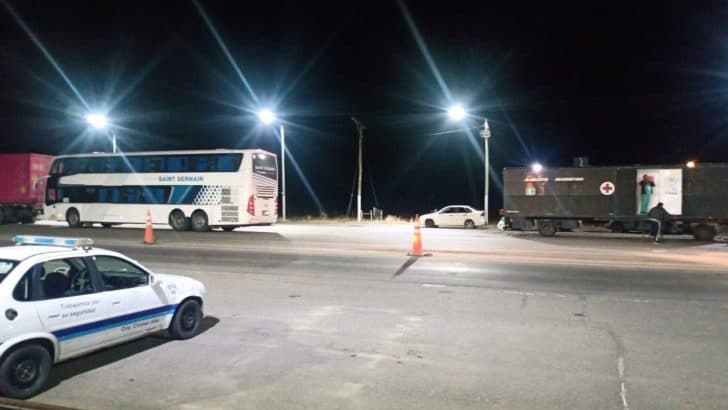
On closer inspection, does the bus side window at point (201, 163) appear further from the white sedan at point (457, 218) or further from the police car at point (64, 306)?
the police car at point (64, 306)

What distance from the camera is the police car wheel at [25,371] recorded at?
A: 5.20 meters

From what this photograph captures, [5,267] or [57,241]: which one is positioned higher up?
[57,241]

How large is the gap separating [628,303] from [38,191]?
32.5 m

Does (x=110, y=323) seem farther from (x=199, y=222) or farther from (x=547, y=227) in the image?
(x=547, y=227)

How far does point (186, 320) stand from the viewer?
24.9 feet

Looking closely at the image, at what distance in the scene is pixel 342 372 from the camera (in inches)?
246

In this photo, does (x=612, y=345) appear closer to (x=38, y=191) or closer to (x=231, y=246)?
(x=231, y=246)

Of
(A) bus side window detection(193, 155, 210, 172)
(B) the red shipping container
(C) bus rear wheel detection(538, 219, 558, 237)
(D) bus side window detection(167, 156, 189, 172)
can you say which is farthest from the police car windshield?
(B) the red shipping container

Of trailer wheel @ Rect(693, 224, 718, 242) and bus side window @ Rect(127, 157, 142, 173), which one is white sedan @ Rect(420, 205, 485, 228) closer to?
trailer wheel @ Rect(693, 224, 718, 242)

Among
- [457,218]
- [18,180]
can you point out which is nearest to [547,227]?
[457,218]

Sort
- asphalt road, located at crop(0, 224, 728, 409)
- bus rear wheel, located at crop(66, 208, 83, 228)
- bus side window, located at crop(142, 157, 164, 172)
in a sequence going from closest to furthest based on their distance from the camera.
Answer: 1. asphalt road, located at crop(0, 224, 728, 409)
2. bus side window, located at crop(142, 157, 164, 172)
3. bus rear wheel, located at crop(66, 208, 83, 228)

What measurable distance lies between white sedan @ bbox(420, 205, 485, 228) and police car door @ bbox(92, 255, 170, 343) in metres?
26.9

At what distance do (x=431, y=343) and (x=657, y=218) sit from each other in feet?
63.3

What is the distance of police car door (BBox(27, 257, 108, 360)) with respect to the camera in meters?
5.57
